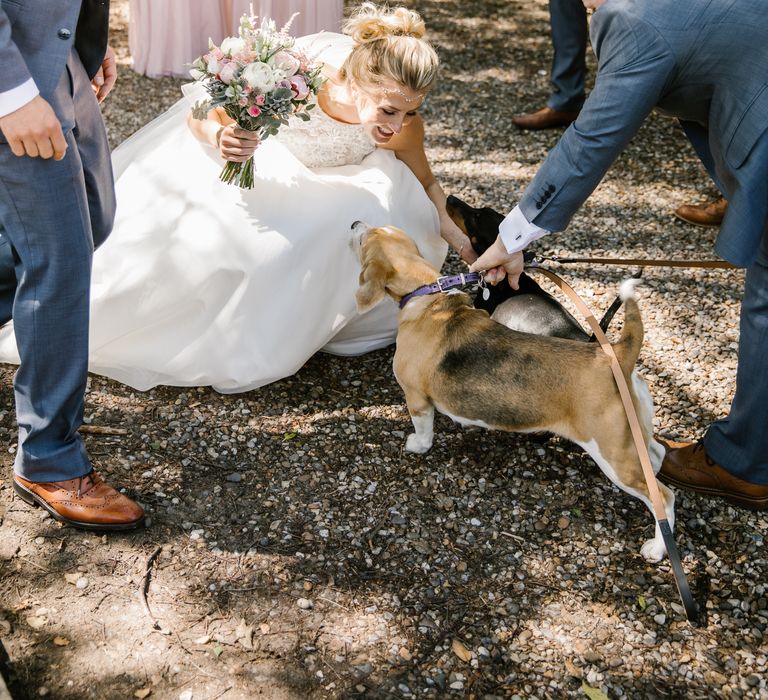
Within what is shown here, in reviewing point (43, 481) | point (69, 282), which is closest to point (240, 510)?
point (43, 481)

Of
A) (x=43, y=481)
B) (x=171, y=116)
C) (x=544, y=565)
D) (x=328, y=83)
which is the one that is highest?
(x=328, y=83)

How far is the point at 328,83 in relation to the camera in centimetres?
441

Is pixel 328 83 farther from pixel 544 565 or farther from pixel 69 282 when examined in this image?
pixel 544 565

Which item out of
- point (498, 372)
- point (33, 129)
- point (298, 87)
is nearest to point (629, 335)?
point (498, 372)

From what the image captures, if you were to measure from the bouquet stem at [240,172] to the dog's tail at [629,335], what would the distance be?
202cm

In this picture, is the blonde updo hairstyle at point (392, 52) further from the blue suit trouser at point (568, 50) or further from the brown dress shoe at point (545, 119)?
the brown dress shoe at point (545, 119)

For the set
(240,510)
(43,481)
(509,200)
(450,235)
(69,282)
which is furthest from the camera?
(509,200)

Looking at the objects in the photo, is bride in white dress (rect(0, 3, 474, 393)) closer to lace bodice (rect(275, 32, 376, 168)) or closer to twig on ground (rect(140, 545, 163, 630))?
lace bodice (rect(275, 32, 376, 168))

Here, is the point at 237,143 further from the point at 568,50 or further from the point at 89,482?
the point at 568,50

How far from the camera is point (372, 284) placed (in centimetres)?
372

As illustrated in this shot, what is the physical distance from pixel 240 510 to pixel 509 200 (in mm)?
3665

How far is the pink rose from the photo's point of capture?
3.73 meters

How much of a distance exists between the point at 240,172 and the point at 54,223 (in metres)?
1.47

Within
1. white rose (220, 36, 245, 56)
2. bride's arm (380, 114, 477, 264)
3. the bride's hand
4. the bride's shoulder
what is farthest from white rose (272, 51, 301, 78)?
bride's arm (380, 114, 477, 264)
